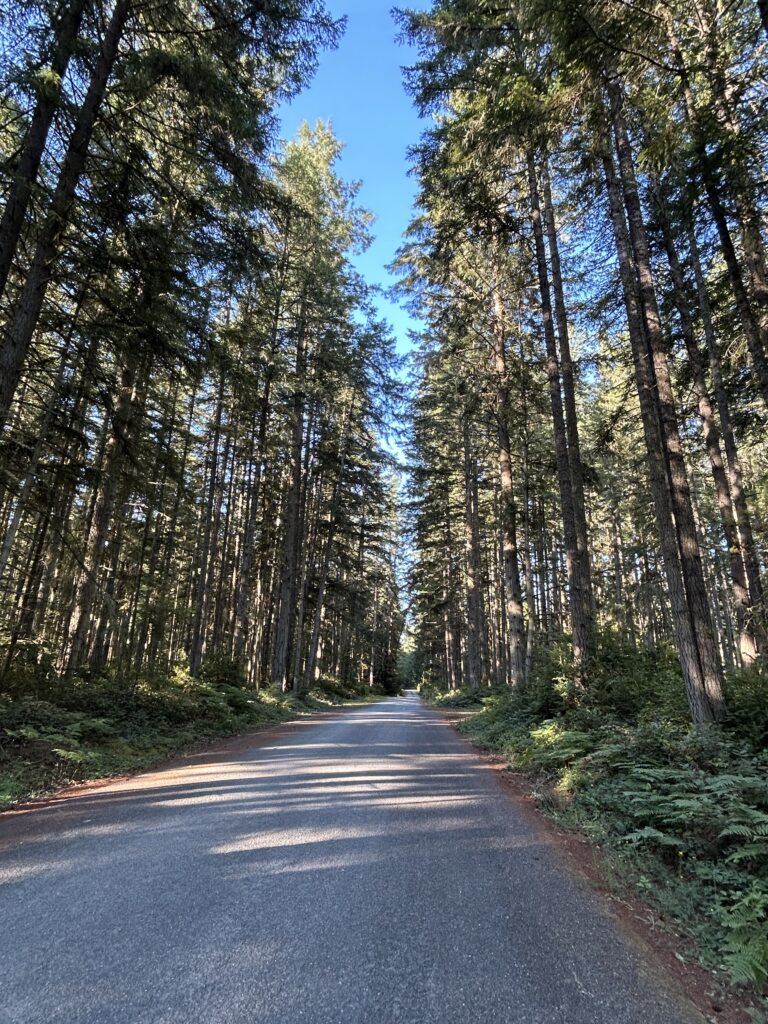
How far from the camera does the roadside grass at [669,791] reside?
137 inches

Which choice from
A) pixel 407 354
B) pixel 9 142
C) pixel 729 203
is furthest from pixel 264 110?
pixel 407 354

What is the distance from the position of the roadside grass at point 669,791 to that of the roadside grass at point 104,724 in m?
5.96

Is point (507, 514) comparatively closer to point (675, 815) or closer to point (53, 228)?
point (675, 815)

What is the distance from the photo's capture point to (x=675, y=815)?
4520 mm

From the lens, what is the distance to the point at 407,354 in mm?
20703

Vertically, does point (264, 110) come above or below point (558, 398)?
above

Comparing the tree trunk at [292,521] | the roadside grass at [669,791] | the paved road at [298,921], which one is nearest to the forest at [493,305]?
the roadside grass at [669,791]

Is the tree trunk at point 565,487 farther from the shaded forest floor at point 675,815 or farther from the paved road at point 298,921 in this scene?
the paved road at point 298,921

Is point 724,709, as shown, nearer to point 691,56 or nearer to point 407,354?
point 691,56

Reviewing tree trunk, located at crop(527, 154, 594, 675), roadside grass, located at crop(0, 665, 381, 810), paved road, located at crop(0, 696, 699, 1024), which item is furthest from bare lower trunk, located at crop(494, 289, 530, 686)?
paved road, located at crop(0, 696, 699, 1024)

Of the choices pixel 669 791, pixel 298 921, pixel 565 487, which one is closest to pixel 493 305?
pixel 565 487

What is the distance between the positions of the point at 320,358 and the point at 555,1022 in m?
17.7

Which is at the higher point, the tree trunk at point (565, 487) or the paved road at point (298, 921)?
the tree trunk at point (565, 487)

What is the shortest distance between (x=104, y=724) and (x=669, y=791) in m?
8.02
